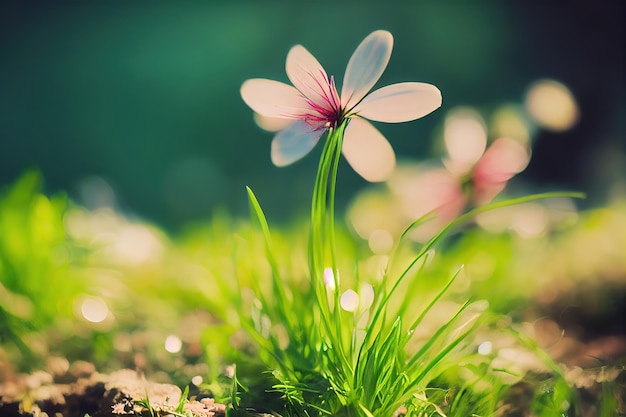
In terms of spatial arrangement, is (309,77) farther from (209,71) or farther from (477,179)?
(209,71)

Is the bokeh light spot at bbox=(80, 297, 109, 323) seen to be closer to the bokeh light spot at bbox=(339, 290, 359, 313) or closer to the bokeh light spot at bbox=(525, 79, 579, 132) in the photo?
the bokeh light spot at bbox=(339, 290, 359, 313)

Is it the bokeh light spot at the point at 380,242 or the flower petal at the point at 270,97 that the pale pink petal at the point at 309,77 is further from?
the bokeh light spot at the point at 380,242

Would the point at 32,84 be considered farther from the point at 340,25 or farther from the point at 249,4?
the point at 340,25

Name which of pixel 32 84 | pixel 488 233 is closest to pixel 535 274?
pixel 488 233

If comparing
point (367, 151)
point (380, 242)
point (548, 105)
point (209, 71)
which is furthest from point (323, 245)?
point (209, 71)

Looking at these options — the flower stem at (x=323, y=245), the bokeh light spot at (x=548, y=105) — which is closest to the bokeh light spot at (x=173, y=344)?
the flower stem at (x=323, y=245)

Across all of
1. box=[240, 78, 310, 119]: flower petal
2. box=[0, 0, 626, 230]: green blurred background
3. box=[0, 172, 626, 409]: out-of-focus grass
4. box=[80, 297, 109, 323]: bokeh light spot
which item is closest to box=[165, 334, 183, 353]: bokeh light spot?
box=[0, 172, 626, 409]: out-of-focus grass
